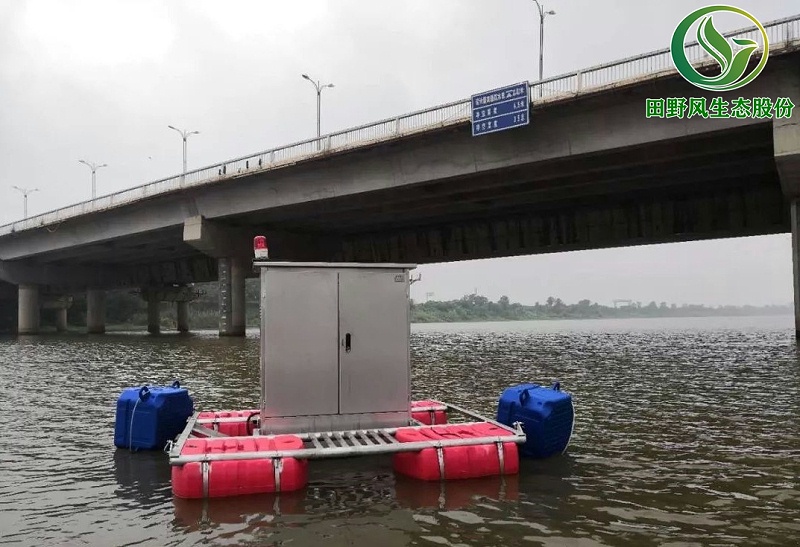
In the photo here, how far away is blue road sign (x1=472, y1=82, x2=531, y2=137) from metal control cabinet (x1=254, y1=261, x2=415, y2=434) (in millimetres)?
18673

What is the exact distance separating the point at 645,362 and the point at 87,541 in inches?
854

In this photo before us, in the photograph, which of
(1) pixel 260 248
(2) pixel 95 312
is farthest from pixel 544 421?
(2) pixel 95 312

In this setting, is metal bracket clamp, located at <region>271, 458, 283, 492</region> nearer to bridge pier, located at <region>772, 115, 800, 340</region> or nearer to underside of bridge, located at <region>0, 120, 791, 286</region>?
underside of bridge, located at <region>0, 120, 791, 286</region>

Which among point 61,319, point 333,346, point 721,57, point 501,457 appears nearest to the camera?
point 501,457

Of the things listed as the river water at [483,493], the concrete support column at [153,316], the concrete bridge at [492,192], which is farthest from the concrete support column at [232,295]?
the river water at [483,493]

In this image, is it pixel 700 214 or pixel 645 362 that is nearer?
pixel 645 362

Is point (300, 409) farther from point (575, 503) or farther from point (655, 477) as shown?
point (655, 477)

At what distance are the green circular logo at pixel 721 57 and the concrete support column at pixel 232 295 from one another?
33686 millimetres

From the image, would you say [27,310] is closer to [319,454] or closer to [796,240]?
[796,240]

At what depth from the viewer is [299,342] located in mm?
8305

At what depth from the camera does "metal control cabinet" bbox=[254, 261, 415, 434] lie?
8.20m

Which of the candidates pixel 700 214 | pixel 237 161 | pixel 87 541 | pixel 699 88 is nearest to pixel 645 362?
pixel 699 88

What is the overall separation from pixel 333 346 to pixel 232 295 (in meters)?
40.7

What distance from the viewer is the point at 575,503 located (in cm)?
650
